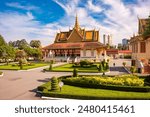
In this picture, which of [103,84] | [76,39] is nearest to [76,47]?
[76,39]

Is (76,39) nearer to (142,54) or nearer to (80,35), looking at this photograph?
(80,35)

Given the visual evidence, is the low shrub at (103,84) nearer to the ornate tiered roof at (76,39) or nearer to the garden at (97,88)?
the garden at (97,88)

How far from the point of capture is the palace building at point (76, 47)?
55.8 metres

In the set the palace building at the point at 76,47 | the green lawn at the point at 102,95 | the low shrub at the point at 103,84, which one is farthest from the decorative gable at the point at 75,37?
the green lawn at the point at 102,95

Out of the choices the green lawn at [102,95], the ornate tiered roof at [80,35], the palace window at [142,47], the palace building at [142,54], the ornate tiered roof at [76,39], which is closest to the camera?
the green lawn at [102,95]

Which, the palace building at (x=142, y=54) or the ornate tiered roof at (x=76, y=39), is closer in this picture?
the palace building at (x=142, y=54)

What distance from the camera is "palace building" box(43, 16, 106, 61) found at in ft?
183

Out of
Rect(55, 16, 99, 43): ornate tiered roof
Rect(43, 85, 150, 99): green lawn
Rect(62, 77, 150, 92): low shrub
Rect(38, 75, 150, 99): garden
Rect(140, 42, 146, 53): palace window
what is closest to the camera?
Rect(43, 85, 150, 99): green lawn

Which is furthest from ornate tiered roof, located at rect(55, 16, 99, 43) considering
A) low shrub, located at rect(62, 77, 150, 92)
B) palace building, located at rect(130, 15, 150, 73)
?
low shrub, located at rect(62, 77, 150, 92)

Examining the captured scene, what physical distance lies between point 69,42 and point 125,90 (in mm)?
46377

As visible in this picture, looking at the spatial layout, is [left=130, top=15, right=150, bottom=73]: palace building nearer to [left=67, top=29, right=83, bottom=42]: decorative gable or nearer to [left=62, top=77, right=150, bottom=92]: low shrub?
[left=62, top=77, right=150, bottom=92]: low shrub

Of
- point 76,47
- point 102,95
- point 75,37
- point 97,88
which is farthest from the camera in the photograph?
point 75,37

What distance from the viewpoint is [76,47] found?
57.3 m

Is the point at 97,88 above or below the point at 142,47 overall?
below
